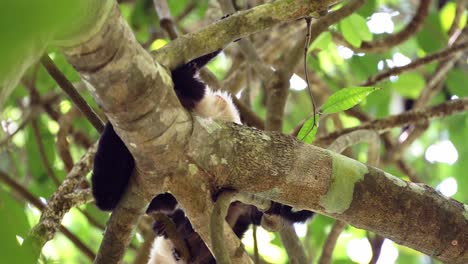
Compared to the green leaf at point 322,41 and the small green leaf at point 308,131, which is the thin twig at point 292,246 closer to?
the small green leaf at point 308,131

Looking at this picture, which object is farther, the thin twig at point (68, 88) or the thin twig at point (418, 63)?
the thin twig at point (418, 63)

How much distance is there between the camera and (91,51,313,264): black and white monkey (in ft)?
4.55

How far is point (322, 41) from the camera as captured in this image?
2.55 meters

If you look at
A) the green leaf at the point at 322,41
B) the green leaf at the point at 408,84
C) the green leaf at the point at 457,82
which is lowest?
the green leaf at the point at 408,84

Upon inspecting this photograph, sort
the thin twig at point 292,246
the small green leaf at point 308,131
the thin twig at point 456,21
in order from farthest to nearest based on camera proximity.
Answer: the thin twig at point 456,21 → the thin twig at point 292,246 → the small green leaf at point 308,131

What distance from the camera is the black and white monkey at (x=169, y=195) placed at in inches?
54.6

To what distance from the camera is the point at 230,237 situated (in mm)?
1375

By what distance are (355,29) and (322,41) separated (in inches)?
8.7

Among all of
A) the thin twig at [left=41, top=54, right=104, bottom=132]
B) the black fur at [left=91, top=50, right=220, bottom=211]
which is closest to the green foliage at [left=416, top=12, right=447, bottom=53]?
the black fur at [left=91, top=50, right=220, bottom=211]

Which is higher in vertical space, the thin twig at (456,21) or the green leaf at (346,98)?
the green leaf at (346,98)

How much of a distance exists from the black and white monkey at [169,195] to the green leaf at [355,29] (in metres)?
0.49

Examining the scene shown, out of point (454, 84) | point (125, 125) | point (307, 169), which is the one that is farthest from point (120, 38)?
point (454, 84)

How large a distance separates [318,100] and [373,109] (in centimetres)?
45

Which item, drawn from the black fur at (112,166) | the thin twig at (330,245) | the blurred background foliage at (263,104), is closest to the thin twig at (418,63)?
the blurred background foliage at (263,104)
